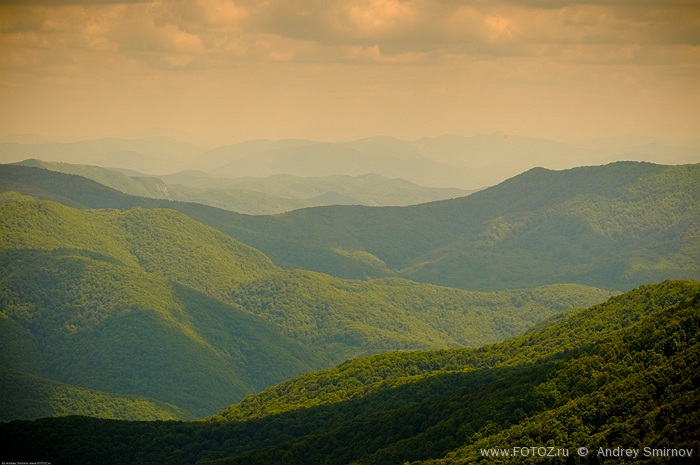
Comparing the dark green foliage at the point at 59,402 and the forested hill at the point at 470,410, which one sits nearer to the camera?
the forested hill at the point at 470,410

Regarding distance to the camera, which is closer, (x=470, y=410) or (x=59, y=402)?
(x=470, y=410)

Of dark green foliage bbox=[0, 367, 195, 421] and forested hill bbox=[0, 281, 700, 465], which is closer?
forested hill bbox=[0, 281, 700, 465]

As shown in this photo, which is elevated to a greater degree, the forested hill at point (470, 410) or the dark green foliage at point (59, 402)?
the forested hill at point (470, 410)

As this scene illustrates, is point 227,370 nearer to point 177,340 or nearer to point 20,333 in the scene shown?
point 177,340

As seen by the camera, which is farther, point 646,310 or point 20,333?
point 20,333

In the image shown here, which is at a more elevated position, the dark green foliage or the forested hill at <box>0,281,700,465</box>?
the forested hill at <box>0,281,700,465</box>

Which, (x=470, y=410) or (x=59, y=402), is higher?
(x=470, y=410)

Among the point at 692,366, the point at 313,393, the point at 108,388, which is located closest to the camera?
the point at 692,366

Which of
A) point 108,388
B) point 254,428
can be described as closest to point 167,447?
point 254,428
